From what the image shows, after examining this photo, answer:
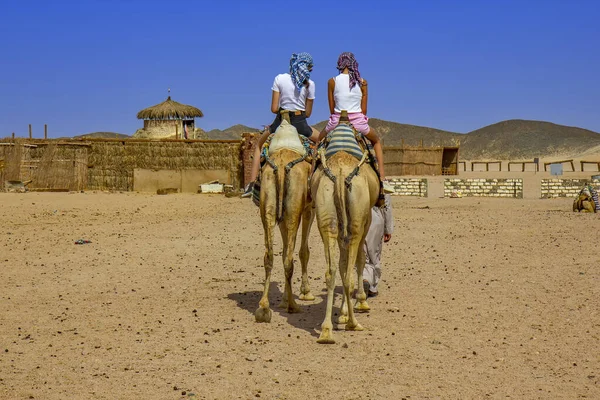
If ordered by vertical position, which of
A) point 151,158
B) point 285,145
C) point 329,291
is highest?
point 151,158

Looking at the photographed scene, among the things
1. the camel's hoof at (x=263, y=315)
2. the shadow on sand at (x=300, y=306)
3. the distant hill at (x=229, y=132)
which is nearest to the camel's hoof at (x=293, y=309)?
the shadow on sand at (x=300, y=306)

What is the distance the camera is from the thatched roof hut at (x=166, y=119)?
49.2 metres

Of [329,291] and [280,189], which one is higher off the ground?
[280,189]

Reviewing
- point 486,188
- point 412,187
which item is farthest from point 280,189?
point 412,187

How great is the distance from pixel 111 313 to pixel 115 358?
2081 mm

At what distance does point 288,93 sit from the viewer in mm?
9234

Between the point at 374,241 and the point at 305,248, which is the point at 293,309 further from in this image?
the point at 374,241

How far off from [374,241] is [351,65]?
97.2 inches

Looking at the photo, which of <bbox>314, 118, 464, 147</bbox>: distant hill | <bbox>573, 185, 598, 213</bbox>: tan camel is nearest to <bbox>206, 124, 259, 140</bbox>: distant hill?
<bbox>314, 118, 464, 147</bbox>: distant hill

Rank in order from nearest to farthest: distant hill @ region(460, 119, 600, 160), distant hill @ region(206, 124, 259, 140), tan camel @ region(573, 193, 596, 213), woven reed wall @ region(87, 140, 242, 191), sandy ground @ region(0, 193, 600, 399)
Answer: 1. sandy ground @ region(0, 193, 600, 399)
2. tan camel @ region(573, 193, 596, 213)
3. woven reed wall @ region(87, 140, 242, 191)
4. distant hill @ region(460, 119, 600, 160)
5. distant hill @ region(206, 124, 259, 140)

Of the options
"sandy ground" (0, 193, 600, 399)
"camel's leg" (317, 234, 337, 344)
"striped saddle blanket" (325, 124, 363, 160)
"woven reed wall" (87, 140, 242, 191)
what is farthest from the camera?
"woven reed wall" (87, 140, 242, 191)

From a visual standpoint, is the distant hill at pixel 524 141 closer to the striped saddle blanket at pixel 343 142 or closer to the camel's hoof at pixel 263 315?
the striped saddle blanket at pixel 343 142

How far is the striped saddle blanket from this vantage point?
8336 millimetres

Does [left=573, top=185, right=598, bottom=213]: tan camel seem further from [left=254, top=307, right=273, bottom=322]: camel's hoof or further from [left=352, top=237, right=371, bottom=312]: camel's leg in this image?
[left=254, top=307, right=273, bottom=322]: camel's hoof
